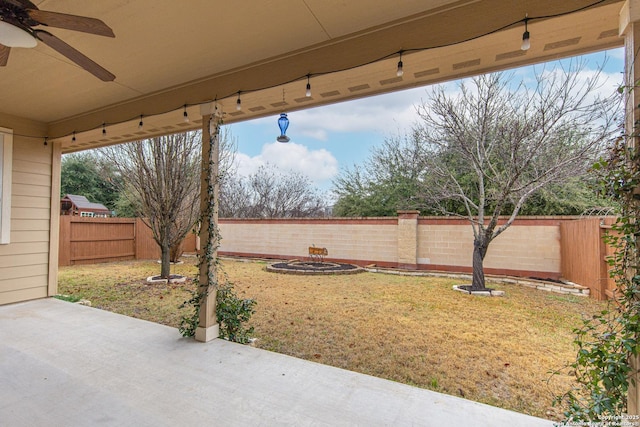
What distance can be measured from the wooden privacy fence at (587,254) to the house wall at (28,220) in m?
8.07

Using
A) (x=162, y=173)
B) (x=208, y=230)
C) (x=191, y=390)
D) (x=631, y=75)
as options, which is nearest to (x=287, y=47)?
(x=208, y=230)

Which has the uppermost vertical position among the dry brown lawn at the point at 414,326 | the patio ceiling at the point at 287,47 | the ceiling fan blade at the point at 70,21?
the patio ceiling at the point at 287,47

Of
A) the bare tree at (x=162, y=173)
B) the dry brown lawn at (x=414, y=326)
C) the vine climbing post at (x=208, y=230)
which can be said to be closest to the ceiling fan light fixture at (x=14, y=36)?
the vine climbing post at (x=208, y=230)

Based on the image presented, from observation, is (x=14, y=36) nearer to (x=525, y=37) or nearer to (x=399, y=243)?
(x=525, y=37)

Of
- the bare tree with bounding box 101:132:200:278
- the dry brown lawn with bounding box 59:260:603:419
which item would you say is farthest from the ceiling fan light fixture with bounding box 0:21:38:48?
the bare tree with bounding box 101:132:200:278

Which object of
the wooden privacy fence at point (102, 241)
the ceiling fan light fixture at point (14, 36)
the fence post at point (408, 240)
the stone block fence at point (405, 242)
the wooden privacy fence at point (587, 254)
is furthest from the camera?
the wooden privacy fence at point (102, 241)

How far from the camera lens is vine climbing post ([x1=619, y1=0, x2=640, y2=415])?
153cm

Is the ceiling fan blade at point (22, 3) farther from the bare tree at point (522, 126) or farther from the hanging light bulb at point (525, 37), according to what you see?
the bare tree at point (522, 126)

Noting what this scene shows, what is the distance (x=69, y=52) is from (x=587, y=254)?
23.9 ft

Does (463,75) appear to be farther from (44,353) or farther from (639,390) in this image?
(44,353)

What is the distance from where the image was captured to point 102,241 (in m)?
9.31

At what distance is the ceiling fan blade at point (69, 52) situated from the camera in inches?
73.1

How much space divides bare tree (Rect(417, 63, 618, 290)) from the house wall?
6.60 metres

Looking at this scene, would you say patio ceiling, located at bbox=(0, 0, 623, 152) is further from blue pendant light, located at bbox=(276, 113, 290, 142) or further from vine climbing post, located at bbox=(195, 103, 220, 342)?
vine climbing post, located at bbox=(195, 103, 220, 342)
